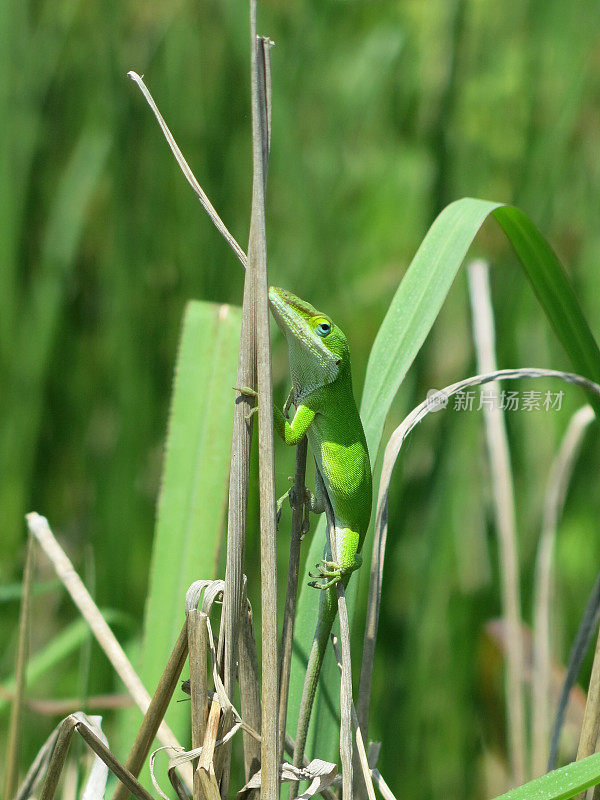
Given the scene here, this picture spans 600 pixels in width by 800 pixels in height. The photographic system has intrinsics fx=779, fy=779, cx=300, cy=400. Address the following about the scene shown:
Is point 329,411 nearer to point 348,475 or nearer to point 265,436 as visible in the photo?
point 348,475

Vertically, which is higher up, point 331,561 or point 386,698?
point 331,561

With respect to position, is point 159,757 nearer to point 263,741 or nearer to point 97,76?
→ point 263,741

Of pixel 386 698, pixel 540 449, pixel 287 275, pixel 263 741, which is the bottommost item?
pixel 386 698

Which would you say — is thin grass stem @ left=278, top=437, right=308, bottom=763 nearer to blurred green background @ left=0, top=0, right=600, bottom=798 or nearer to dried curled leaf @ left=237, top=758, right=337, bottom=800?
dried curled leaf @ left=237, top=758, right=337, bottom=800

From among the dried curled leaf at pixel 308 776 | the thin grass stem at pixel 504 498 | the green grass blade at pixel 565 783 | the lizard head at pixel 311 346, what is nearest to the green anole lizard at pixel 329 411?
the lizard head at pixel 311 346

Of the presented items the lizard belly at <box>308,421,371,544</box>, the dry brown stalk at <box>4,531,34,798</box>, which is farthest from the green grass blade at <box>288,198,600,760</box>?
the dry brown stalk at <box>4,531,34,798</box>

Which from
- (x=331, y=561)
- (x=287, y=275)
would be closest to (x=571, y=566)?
(x=287, y=275)
